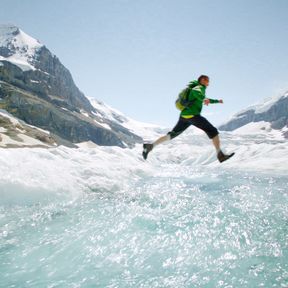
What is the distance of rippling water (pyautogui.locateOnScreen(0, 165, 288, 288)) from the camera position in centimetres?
573

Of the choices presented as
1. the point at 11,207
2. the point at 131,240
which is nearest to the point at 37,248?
the point at 131,240

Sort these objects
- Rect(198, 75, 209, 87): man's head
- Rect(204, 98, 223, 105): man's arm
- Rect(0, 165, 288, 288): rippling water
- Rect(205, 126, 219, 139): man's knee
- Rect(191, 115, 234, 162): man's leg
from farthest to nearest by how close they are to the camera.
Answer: Rect(205, 126, 219, 139): man's knee → Rect(191, 115, 234, 162): man's leg → Rect(198, 75, 209, 87): man's head → Rect(204, 98, 223, 105): man's arm → Rect(0, 165, 288, 288): rippling water

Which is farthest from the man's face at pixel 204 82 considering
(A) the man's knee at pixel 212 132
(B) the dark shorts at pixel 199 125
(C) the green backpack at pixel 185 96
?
(A) the man's knee at pixel 212 132

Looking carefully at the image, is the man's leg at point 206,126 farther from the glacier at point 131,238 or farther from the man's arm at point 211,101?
the glacier at point 131,238

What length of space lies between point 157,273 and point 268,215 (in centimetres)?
550

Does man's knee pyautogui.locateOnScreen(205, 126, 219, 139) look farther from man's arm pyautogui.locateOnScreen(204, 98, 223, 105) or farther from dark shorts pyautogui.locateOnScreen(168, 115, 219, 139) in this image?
man's arm pyautogui.locateOnScreen(204, 98, 223, 105)

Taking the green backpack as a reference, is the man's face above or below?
above

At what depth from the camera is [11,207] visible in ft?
35.4

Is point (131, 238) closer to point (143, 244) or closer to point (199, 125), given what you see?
point (143, 244)

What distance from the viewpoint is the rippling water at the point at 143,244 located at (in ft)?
18.8

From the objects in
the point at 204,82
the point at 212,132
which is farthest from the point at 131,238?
the point at 204,82

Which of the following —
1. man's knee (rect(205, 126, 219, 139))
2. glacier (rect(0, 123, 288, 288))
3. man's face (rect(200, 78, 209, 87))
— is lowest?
glacier (rect(0, 123, 288, 288))

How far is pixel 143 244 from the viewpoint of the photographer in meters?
7.44

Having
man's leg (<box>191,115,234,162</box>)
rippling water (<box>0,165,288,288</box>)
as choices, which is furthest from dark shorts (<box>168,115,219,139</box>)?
rippling water (<box>0,165,288,288</box>)
